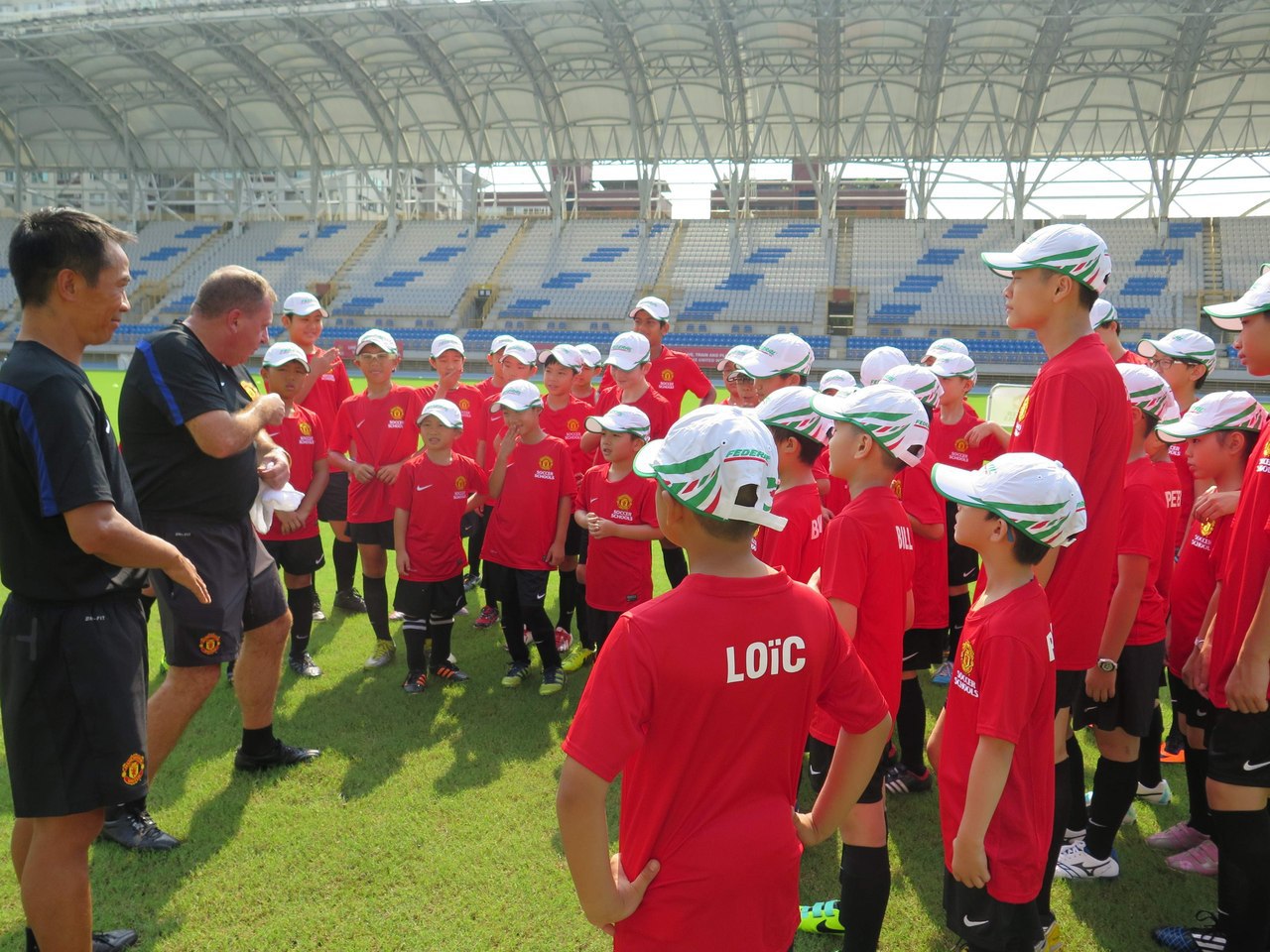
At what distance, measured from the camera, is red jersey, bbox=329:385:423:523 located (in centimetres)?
676

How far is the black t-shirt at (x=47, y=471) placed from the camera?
9.09 feet

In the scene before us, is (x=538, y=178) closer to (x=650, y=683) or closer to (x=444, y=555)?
(x=444, y=555)

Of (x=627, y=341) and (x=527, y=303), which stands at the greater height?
(x=627, y=341)

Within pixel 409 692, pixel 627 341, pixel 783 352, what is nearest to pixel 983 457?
pixel 783 352

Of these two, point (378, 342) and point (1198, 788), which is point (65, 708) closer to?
point (378, 342)

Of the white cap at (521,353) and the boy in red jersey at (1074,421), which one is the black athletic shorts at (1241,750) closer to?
the boy in red jersey at (1074,421)

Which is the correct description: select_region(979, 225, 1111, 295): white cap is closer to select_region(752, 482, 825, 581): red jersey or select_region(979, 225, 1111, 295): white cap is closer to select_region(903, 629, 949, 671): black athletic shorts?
select_region(752, 482, 825, 581): red jersey

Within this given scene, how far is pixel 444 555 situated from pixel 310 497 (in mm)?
1007

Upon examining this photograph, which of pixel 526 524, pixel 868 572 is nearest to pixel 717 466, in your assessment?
pixel 868 572

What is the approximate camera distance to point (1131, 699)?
12.3 ft

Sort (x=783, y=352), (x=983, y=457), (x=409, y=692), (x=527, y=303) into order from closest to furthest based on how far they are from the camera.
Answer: (x=783, y=352) < (x=409, y=692) < (x=983, y=457) < (x=527, y=303)

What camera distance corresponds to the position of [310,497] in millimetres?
5820

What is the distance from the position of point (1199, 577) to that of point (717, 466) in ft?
11.3

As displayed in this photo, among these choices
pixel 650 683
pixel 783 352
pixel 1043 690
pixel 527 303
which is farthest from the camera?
pixel 527 303
